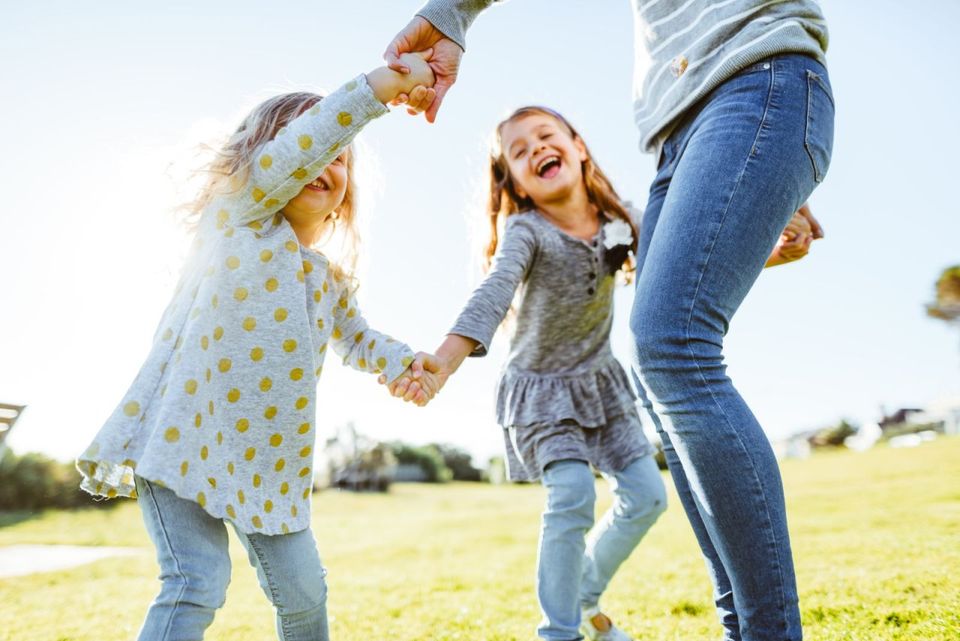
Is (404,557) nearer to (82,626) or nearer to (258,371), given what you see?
(82,626)

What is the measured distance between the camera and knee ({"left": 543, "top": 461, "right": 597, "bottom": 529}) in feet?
7.90

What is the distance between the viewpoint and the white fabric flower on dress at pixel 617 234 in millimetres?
2756

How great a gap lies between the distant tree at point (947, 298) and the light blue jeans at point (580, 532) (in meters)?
32.2

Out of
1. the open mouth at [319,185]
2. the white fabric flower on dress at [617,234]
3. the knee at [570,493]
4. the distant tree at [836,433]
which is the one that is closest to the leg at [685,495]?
the knee at [570,493]

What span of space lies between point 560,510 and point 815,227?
1.23m

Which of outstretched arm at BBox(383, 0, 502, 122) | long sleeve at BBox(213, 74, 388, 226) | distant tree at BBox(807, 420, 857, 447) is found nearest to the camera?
long sleeve at BBox(213, 74, 388, 226)

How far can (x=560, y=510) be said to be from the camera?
7.93 ft

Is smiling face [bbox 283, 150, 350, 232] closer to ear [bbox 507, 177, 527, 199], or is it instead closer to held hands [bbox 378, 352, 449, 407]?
held hands [bbox 378, 352, 449, 407]

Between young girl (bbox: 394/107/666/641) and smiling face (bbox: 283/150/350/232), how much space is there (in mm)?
589

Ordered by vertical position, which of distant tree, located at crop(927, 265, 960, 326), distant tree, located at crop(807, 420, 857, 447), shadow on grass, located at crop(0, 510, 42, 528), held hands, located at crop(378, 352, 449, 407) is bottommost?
distant tree, located at crop(807, 420, 857, 447)

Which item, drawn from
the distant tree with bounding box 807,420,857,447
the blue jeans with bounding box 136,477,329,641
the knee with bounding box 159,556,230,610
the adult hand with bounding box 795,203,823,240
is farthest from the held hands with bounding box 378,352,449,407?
the distant tree with bounding box 807,420,857,447

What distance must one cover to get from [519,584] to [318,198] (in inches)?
123

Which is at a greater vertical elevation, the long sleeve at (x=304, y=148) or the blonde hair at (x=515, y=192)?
the blonde hair at (x=515, y=192)

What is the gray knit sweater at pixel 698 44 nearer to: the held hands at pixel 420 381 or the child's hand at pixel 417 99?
the child's hand at pixel 417 99
